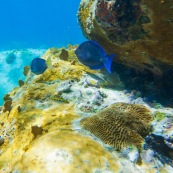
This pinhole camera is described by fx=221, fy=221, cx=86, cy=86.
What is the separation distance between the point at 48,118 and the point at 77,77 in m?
1.72

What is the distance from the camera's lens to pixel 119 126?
3.01 meters

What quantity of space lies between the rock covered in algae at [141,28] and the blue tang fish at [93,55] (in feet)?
1.34

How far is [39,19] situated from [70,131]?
79.0m

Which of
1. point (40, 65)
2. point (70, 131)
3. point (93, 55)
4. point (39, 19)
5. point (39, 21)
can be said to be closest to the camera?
point (70, 131)

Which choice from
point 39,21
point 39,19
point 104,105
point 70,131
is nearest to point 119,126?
point 70,131

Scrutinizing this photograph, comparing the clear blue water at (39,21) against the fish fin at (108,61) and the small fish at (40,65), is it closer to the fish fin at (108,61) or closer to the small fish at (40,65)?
the small fish at (40,65)

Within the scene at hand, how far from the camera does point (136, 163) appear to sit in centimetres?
267

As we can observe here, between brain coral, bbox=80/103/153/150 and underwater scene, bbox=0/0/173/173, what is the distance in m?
0.01

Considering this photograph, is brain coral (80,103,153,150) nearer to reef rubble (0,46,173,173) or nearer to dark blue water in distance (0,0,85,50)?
reef rubble (0,46,173,173)

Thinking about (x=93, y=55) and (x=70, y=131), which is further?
(x=93, y=55)

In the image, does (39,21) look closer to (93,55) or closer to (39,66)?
(39,66)

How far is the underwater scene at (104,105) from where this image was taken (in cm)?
242

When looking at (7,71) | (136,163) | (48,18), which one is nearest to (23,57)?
(7,71)

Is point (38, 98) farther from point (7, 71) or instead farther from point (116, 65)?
point (7, 71)
